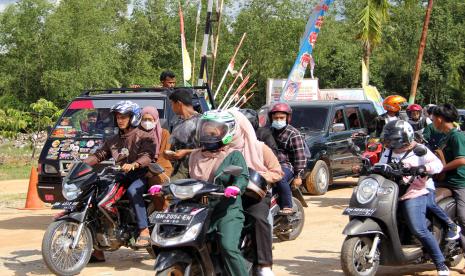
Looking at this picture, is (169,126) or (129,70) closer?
(169,126)

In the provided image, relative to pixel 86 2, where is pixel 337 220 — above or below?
below

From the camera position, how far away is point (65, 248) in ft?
25.2

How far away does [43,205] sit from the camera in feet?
44.6

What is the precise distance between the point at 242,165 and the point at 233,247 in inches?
25.1

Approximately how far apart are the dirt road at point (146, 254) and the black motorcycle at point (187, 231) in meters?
2.20

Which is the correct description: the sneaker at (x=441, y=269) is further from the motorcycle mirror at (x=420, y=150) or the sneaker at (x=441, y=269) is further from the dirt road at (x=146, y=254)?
the motorcycle mirror at (x=420, y=150)

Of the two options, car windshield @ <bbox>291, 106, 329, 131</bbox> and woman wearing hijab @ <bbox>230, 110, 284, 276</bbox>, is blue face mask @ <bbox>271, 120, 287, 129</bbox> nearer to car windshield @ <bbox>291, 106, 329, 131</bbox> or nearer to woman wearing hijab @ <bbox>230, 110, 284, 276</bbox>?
woman wearing hijab @ <bbox>230, 110, 284, 276</bbox>

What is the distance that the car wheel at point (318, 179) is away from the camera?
1487 centimetres

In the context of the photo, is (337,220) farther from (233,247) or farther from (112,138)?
(233,247)

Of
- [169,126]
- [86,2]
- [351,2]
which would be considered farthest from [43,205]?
[351,2]

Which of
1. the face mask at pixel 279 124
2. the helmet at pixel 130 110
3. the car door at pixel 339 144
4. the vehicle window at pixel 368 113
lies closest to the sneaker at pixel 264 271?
the helmet at pixel 130 110

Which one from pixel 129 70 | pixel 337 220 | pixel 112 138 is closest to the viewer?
pixel 112 138

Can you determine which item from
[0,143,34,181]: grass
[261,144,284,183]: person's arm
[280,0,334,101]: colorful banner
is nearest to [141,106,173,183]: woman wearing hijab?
[261,144,284,183]: person's arm

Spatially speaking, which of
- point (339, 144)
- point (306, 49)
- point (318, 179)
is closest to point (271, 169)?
point (318, 179)
